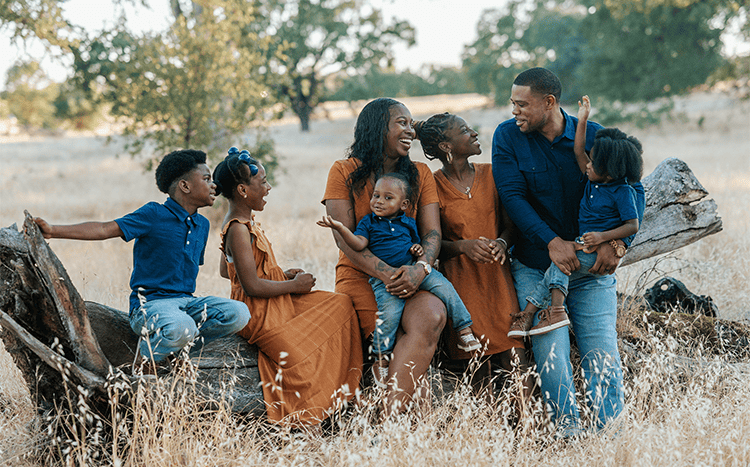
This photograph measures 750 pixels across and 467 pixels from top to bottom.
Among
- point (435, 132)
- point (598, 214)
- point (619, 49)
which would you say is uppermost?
point (619, 49)

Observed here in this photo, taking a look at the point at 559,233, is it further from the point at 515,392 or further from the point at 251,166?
the point at 251,166

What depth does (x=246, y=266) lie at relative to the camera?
11.2ft

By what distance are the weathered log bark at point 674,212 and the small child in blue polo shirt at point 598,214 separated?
1.13 meters

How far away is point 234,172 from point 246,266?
59 centimetres

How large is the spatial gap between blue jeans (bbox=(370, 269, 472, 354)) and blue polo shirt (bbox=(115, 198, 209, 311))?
3.70ft

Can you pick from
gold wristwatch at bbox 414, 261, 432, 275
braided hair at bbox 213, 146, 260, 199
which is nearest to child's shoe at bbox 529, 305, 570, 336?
gold wristwatch at bbox 414, 261, 432, 275

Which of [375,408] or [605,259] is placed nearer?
[375,408]

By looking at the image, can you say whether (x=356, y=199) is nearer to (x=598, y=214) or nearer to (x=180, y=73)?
(x=598, y=214)

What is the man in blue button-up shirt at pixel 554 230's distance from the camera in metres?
3.57

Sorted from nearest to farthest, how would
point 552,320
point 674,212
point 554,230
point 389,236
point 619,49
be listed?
point 552,320 < point 389,236 < point 554,230 < point 674,212 < point 619,49

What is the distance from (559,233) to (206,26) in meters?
7.26

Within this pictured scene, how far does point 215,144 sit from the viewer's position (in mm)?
10180

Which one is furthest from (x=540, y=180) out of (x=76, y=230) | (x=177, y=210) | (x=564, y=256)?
(x=76, y=230)

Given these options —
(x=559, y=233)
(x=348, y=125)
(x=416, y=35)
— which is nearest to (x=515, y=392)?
(x=559, y=233)
